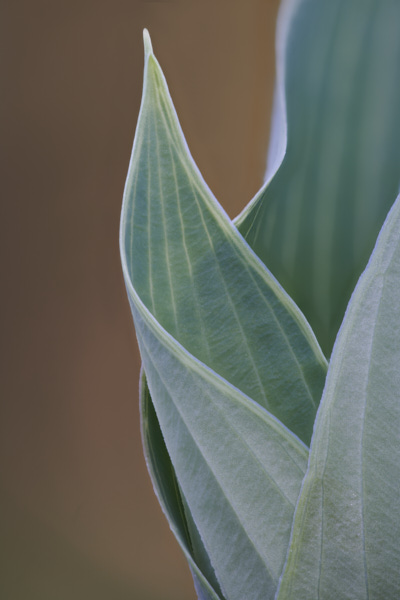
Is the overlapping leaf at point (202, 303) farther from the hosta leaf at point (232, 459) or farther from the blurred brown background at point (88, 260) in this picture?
the blurred brown background at point (88, 260)

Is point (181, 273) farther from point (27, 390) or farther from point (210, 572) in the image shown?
point (27, 390)

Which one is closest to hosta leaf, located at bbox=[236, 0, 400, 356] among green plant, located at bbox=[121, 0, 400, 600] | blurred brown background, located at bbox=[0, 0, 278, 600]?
green plant, located at bbox=[121, 0, 400, 600]

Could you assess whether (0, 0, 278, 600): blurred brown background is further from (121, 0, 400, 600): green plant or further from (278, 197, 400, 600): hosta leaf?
(278, 197, 400, 600): hosta leaf

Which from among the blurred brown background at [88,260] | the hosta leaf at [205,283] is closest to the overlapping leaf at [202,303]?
the hosta leaf at [205,283]

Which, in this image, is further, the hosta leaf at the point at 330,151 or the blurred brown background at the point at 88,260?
the blurred brown background at the point at 88,260

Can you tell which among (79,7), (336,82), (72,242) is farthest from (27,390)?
(336,82)

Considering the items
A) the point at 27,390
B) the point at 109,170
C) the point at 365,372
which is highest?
the point at 109,170
